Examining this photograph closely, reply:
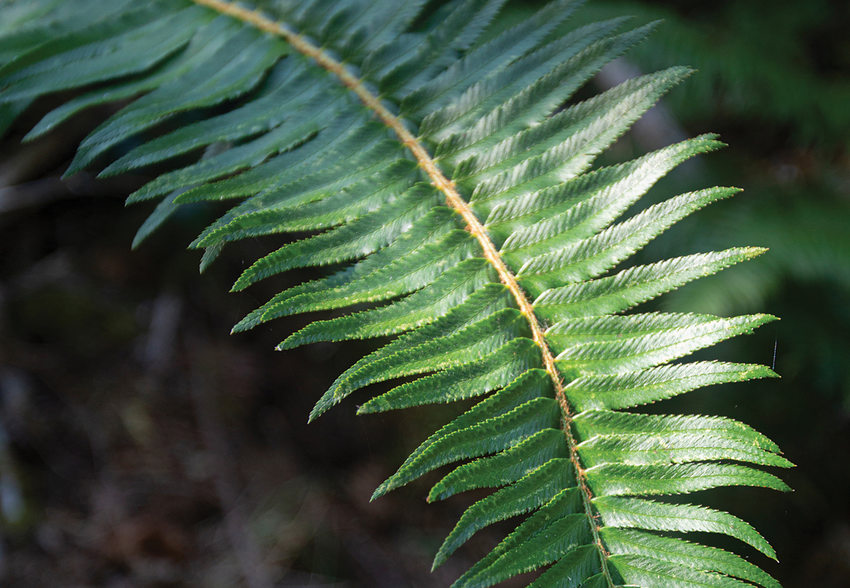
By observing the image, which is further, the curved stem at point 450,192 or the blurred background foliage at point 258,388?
the blurred background foliage at point 258,388

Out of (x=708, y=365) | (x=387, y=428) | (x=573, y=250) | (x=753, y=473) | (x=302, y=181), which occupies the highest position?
(x=302, y=181)

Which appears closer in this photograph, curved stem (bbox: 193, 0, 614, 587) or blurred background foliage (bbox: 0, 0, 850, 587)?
curved stem (bbox: 193, 0, 614, 587)

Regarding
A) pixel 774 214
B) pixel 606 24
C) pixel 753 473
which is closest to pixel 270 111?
pixel 606 24

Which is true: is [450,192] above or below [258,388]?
above

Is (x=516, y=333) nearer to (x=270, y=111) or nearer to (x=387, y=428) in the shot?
(x=270, y=111)

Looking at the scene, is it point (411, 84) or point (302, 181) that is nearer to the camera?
point (302, 181)

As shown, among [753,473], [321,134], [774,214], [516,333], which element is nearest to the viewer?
[753,473]

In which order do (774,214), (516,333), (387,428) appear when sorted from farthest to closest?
(387,428), (774,214), (516,333)

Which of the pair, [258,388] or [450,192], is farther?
[258,388]
